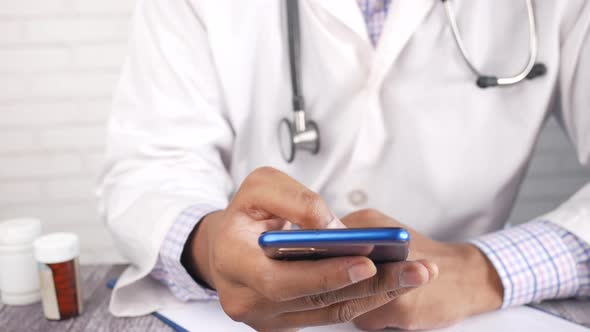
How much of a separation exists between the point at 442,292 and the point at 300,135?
1.05ft

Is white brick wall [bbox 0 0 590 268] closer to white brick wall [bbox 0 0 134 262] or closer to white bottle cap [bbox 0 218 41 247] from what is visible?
white brick wall [bbox 0 0 134 262]

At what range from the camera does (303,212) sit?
1.66ft

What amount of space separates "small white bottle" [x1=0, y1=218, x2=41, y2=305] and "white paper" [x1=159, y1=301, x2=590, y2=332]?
0.67 feet

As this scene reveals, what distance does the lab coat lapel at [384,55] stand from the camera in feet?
2.88

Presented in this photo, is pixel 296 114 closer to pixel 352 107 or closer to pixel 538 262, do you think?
pixel 352 107

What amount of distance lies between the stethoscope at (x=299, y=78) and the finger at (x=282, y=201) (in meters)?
0.32

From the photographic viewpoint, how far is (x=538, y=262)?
0.74m

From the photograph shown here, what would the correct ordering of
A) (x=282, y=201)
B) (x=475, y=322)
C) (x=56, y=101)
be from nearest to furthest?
(x=282, y=201) → (x=475, y=322) → (x=56, y=101)

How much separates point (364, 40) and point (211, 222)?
362 millimetres

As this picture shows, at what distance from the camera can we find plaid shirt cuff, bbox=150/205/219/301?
0.73m

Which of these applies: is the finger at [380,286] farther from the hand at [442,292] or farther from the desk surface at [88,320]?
the desk surface at [88,320]

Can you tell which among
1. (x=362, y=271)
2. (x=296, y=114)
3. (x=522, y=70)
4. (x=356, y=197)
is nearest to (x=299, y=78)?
(x=296, y=114)

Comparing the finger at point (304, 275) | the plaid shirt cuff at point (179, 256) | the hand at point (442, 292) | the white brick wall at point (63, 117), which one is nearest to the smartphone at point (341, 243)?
the finger at point (304, 275)

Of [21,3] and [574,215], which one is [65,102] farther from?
[574,215]
